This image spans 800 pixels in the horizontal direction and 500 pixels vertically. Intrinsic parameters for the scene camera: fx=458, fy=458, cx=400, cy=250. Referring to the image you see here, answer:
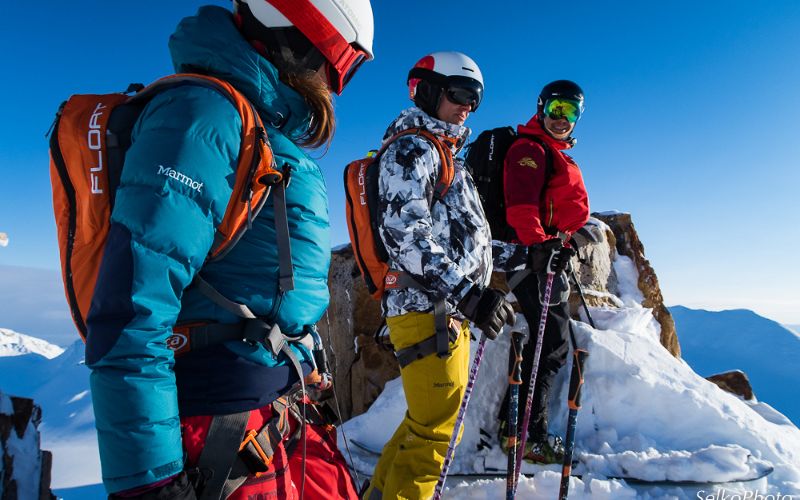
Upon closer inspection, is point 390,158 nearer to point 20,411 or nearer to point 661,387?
point 20,411

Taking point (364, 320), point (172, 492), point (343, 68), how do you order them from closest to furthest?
point (172, 492), point (343, 68), point (364, 320)

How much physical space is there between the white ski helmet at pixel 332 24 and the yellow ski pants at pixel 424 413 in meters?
1.52

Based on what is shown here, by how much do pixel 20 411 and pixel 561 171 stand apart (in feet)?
13.8

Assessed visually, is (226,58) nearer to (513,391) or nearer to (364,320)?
(513,391)

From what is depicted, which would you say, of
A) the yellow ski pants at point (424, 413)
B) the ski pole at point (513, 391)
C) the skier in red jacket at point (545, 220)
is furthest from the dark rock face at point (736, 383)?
the yellow ski pants at point (424, 413)

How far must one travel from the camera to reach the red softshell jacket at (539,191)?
401 cm

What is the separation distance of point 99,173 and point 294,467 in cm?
108

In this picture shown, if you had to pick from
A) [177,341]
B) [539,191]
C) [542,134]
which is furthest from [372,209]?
[542,134]

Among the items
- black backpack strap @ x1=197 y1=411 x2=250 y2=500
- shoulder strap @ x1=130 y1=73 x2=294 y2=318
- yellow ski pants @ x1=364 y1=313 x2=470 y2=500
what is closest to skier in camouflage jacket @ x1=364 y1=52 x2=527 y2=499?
yellow ski pants @ x1=364 y1=313 x2=470 y2=500

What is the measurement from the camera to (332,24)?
1.67 m

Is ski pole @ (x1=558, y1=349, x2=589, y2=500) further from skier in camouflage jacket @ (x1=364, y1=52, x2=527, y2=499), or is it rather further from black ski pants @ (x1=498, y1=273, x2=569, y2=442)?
skier in camouflage jacket @ (x1=364, y1=52, x2=527, y2=499)

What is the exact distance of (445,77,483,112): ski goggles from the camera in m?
3.09

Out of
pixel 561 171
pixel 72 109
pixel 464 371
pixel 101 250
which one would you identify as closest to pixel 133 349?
pixel 101 250

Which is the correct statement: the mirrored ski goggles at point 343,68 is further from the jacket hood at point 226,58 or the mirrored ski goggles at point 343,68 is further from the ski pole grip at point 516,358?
the ski pole grip at point 516,358
